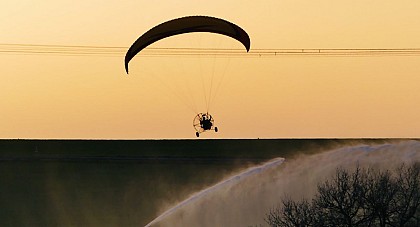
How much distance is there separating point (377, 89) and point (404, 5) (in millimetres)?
1103

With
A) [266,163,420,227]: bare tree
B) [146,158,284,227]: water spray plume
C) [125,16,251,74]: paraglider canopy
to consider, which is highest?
[125,16,251,74]: paraglider canopy

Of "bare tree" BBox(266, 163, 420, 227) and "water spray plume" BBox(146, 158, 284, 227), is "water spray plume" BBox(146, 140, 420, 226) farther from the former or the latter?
"bare tree" BBox(266, 163, 420, 227)

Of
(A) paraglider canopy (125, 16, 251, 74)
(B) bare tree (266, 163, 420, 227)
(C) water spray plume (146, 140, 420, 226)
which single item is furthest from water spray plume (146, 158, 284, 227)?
(A) paraglider canopy (125, 16, 251, 74)

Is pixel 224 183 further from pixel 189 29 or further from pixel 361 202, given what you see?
pixel 189 29

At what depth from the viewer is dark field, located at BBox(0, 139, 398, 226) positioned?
32.8ft

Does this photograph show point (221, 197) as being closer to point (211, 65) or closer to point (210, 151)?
point (210, 151)

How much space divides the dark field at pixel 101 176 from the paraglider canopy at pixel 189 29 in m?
1.45

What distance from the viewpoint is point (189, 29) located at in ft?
30.3

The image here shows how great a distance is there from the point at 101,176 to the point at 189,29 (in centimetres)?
226

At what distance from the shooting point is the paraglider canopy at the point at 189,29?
30.0ft

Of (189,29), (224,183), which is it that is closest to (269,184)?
(224,183)

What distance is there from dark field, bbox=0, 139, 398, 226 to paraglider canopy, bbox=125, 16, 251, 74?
4.76ft

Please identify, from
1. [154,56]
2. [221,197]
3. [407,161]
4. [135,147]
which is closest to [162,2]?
[154,56]

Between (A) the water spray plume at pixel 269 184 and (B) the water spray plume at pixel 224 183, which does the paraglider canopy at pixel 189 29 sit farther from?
(A) the water spray plume at pixel 269 184
